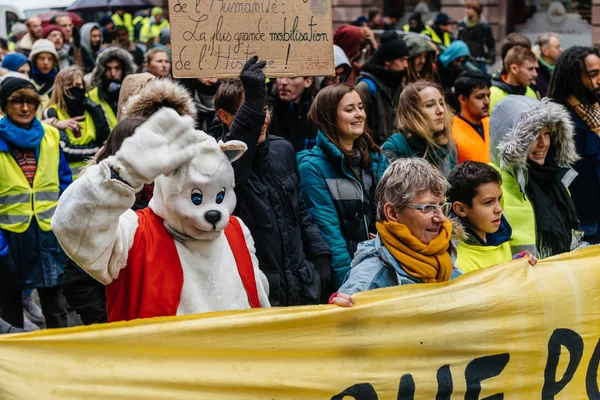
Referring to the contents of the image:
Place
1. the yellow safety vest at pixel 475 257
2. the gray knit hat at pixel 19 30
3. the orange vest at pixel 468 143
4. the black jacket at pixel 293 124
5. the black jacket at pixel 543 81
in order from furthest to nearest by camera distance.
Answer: the gray knit hat at pixel 19 30, the black jacket at pixel 543 81, the black jacket at pixel 293 124, the orange vest at pixel 468 143, the yellow safety vest at pixel 475 257

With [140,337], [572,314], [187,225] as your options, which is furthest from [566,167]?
[140,337]

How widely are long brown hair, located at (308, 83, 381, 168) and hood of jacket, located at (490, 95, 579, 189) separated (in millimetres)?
725

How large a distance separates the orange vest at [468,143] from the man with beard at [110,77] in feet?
10.1

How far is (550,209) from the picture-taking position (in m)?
5.73

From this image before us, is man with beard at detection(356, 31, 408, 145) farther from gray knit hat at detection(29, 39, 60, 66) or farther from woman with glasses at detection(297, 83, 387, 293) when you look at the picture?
gray knit hat at detection(29, 39, 60, 66)

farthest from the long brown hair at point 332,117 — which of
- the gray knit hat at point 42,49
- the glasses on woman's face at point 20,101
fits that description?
the gray knit hat at point 42,49

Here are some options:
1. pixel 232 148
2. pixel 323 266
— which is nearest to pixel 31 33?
pixel 323 266

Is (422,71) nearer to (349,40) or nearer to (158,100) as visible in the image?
(349,40)

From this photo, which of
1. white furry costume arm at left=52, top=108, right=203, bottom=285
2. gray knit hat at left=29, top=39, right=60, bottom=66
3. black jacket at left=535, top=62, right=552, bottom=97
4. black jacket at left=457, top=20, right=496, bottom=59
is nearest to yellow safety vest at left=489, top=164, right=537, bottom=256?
white furry costume arm at left=52, top=108, right=203, bottom=285

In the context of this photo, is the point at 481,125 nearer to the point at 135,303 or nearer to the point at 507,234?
the point at 507,234

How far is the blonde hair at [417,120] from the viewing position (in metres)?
6.52

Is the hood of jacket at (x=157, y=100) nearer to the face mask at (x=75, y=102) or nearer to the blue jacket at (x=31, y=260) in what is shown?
the blue jacket at (x=31, y=260)

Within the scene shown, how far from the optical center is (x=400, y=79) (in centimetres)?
877

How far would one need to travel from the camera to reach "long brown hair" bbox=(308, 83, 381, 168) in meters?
6.04
